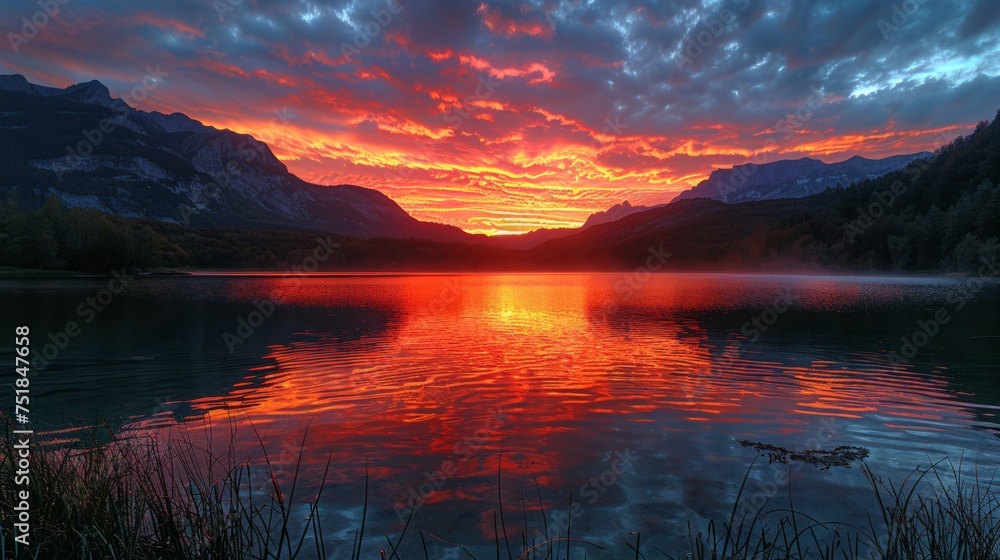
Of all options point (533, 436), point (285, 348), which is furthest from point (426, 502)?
point (285, 348)

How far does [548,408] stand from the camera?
54.5ft

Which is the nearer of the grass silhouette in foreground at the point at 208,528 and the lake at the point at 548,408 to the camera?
the grass silhouette in foreground at the point at 208,528

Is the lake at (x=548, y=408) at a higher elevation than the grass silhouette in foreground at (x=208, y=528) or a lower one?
lower

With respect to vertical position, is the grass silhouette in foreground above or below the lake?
above

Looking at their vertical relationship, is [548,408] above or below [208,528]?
below

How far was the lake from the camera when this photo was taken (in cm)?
989

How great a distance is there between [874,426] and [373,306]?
48.7 metres

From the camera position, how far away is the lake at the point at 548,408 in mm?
Answer: 9891

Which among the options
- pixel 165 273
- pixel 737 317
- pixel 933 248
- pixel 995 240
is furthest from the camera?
pixel 165 273

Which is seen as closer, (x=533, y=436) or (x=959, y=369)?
(x=533, y=436)

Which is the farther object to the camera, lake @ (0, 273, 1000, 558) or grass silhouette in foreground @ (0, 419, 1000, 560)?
lake @ (0, 273, 1000, 558)

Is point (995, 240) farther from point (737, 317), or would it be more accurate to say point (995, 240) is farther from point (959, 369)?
point (959, 369)

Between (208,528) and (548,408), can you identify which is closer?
(208,528)

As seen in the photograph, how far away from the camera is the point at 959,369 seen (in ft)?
73.0
